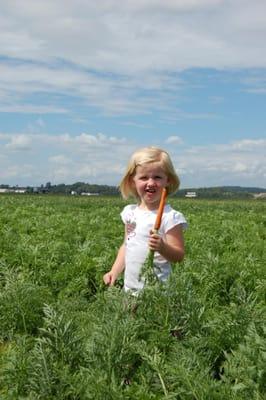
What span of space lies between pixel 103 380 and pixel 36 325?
6.10 feet

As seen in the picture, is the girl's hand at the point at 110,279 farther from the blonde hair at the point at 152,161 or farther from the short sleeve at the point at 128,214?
the blonde hair at the point at 152,161

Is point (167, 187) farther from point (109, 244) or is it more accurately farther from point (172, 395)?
point (109, 244)

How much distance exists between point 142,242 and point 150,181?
0.45 metres

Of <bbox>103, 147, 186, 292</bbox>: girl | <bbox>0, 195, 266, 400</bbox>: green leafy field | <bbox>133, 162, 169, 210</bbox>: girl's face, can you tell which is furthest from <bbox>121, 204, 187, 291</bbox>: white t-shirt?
<bbox>0, 195, 266, 400</bbox>: green leafy field

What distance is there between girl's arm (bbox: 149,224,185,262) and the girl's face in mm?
299

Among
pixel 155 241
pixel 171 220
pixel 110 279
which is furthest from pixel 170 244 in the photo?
pixel 110 279

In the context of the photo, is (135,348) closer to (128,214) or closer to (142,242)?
(142,242)

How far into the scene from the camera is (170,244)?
4777 mm

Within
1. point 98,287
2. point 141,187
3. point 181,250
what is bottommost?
point 98,287

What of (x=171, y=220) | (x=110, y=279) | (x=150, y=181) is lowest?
(x=110, y=279)

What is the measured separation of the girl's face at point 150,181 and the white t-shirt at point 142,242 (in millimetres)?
127

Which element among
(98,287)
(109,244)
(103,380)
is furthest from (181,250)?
(109,244)

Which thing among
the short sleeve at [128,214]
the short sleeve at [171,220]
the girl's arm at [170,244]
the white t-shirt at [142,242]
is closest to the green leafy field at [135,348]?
the girl's arm at [170,244]

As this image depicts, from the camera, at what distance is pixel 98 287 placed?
811cm
